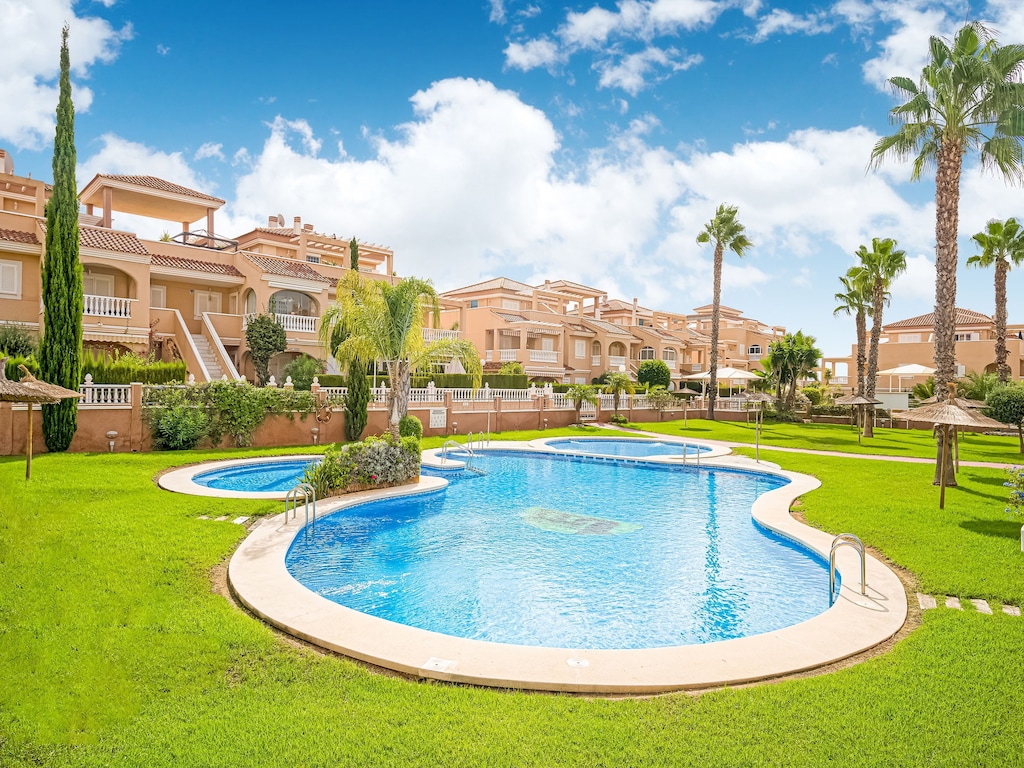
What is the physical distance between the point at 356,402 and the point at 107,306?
1118cm

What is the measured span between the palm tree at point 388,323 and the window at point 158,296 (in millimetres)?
14243

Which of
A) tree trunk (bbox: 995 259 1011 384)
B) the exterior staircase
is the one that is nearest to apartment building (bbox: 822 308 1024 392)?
tree trunk (bbox: 995 259 1011 384)

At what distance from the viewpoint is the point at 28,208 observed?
36156mm

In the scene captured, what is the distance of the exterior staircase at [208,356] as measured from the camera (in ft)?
89.6

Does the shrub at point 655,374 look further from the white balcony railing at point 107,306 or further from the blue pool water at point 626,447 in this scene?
the white balcony railing at point 107,306

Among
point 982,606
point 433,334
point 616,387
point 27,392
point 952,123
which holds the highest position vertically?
point 952,123

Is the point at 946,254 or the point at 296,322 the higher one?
the point at 946,254

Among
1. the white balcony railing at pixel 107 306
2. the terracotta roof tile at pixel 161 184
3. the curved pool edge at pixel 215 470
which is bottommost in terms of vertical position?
the curved pool edge at pixel 215 470

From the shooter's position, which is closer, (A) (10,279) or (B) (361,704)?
(B) (361,704)

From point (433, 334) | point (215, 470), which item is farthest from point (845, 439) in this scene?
point (215, 470)

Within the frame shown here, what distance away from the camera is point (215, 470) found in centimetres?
1802

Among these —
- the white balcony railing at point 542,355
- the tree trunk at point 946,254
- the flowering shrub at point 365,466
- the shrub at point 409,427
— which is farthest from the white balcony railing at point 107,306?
the tree trunk at point 946,254

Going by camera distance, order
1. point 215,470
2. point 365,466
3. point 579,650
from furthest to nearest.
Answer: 1. point 215,470
2. point 365,466
3. point 579,650

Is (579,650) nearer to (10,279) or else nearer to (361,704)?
(361,704)
